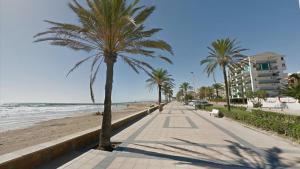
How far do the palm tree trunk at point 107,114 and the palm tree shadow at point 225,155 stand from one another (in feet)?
2.47

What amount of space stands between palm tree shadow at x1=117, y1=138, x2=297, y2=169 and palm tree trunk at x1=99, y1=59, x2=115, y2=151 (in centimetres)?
75

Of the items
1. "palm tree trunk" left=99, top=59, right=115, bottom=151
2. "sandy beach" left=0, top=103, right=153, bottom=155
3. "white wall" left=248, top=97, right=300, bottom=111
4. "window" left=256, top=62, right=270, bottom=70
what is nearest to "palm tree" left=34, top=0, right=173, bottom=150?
"palm tree trunk" left=99, top=59, right=115, bottom=151

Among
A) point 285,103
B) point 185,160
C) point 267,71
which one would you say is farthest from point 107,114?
point 267,71

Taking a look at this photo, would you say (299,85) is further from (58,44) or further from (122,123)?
(58,44)

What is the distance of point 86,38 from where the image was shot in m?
8.49

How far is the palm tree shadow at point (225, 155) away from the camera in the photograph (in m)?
5.68

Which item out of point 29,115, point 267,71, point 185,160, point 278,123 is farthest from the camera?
point 267,71

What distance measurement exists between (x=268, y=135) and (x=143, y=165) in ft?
25.5

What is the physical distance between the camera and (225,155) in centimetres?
659

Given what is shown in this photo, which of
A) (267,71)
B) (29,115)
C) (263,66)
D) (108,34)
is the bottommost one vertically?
(29,115)

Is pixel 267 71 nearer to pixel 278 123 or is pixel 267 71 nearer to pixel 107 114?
pixel 278 123

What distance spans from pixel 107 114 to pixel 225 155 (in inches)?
188

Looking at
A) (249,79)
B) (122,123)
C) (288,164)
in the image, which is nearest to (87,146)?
(122,123)

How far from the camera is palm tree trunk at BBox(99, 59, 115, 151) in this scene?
24.7ft
